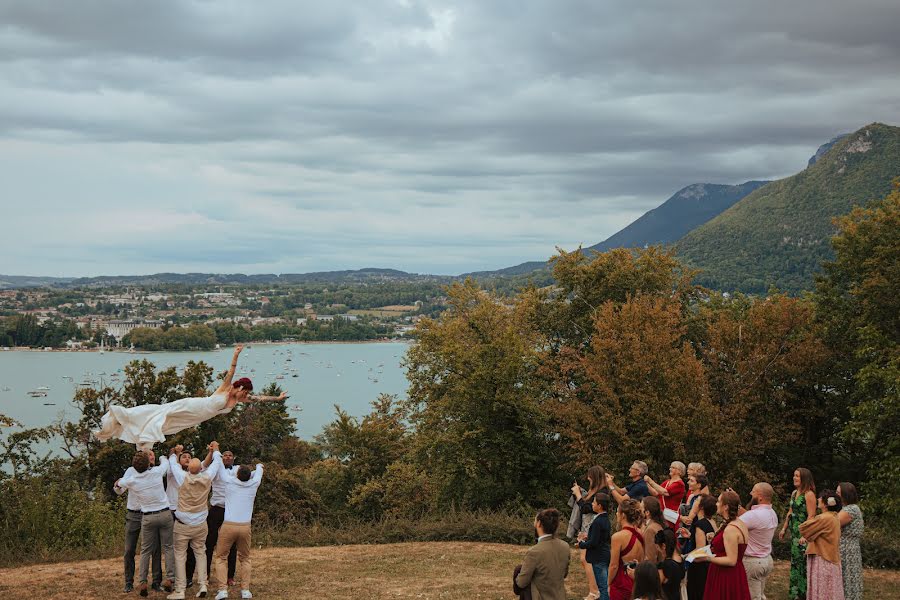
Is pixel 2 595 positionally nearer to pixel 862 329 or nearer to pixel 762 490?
pixel 762 490

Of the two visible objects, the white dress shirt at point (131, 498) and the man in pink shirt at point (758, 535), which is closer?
the man in pink shirt at point (758, 535)

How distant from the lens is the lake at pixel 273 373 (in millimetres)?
83938

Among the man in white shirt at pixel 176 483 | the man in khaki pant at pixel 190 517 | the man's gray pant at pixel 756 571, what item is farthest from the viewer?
the man in white shirt at pixel 176 483

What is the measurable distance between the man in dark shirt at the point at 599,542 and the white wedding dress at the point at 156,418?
4538 mm

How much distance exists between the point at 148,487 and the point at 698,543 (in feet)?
21.5

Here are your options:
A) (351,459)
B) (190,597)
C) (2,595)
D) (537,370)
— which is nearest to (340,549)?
(190,597)

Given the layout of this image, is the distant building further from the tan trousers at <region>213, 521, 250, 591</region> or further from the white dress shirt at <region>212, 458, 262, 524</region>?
the white dress shirt at <region>212, 458, 262, 524</region>

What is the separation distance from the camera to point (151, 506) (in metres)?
9.82

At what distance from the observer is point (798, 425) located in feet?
79.4

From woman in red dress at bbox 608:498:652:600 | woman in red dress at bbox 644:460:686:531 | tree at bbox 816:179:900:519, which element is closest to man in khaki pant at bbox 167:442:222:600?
woman in red dress at bbox 608:498:652:600

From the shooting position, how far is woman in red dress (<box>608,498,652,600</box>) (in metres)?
7.46

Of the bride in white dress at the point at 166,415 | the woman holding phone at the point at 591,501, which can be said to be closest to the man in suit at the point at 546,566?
the woman holding phone at the point at 591,501

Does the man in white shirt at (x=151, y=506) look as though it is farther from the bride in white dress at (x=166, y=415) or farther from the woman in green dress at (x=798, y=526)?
the woman in green dress at (x=798, y=526)

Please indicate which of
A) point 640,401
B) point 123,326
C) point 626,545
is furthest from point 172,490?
point 123,326
